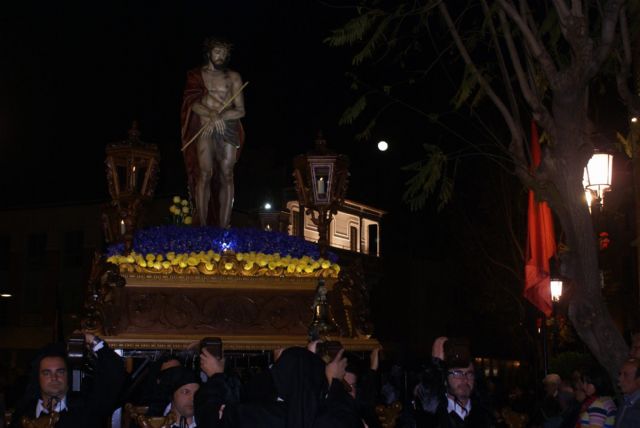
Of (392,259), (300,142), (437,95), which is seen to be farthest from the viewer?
(392,259)

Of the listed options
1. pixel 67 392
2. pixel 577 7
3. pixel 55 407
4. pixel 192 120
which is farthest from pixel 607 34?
pixel 192 120

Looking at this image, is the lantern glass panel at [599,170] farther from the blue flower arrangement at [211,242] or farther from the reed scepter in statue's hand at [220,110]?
the reed scepter in statue's hand at [220,110]

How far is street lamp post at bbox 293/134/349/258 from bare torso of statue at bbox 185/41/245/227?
1.29 meters

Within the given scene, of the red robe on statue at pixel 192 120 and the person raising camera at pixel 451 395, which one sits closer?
the person raising camera at pixel 451 395

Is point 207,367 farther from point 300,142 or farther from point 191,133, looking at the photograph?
point 300,142

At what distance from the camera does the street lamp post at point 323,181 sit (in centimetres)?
1446

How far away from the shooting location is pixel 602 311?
9203 millimetres

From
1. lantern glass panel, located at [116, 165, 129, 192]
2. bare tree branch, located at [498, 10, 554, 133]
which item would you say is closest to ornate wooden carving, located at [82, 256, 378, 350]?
lantern glass panel, located at [116, 165, 129, 192]

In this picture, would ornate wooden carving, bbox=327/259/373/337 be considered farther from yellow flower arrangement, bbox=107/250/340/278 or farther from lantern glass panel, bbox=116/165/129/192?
lantern glass panel, bbox=116/165/129/192

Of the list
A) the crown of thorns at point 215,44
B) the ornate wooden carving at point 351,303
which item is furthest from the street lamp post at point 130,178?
the ornate wooden carving at point 351,303

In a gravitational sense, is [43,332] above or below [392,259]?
below

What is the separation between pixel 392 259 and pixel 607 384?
44287mm

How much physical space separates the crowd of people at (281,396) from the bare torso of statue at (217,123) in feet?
25.9

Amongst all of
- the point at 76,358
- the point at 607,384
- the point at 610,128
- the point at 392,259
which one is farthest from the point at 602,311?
the point at 392,259
